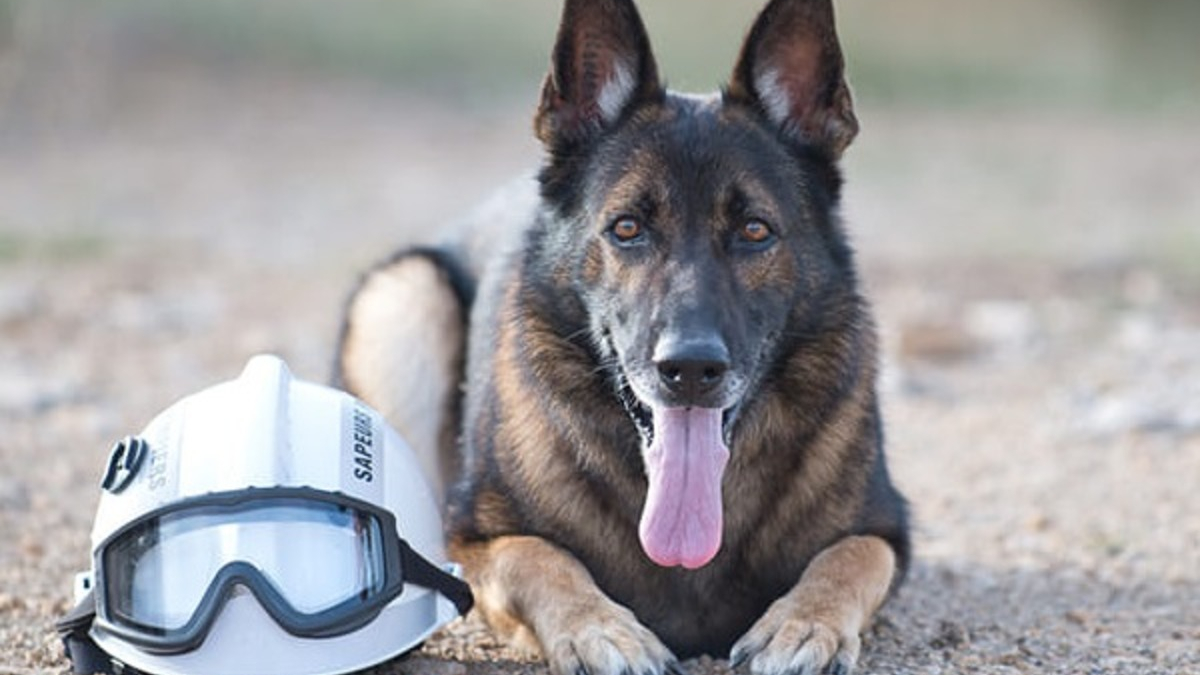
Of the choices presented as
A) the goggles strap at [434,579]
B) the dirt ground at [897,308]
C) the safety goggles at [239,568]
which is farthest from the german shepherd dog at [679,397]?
the safety goggles at [239,568]

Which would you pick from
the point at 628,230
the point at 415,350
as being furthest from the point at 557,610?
the point at 415,350

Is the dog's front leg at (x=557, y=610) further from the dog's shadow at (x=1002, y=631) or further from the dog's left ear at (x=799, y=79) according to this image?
the dog's left ear at (x=799, y=79)

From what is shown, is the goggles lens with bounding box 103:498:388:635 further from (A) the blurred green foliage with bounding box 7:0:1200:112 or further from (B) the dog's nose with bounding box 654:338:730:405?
(A) the blurred green foliage with bounding box 7:0:1200:112

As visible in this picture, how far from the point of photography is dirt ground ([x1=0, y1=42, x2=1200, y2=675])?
18.5ft

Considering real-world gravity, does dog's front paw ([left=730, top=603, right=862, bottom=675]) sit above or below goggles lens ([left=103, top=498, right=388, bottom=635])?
below

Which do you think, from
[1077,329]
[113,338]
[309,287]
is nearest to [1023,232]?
[1077,329]

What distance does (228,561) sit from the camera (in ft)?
13.4

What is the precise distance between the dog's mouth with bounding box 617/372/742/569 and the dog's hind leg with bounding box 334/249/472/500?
1920mm

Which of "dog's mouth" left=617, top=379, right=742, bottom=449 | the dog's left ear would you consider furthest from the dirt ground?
the dog's left ear

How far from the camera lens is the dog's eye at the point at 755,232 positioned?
4.61m

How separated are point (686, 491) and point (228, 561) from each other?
115 centimetres

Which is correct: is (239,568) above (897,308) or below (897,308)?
above

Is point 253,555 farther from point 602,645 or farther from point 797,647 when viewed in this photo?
point 797,647

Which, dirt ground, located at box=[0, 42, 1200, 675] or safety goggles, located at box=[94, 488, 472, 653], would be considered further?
dirt ground, located at box=[0, 42, 1200, 675]
